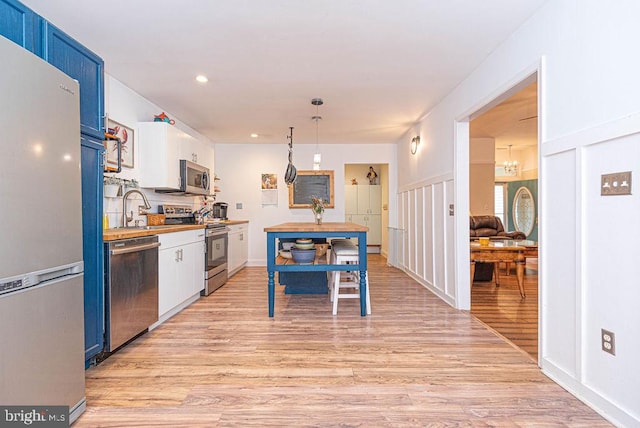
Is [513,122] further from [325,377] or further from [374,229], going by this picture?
[325,377]

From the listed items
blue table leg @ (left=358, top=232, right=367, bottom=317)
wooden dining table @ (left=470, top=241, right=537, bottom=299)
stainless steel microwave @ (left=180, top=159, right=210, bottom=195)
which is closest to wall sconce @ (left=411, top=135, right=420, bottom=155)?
wooden dining table @ (left=470, top=241, right=537, bottom=299)

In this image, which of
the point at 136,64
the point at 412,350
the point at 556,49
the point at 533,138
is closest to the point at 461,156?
the point at 556,49

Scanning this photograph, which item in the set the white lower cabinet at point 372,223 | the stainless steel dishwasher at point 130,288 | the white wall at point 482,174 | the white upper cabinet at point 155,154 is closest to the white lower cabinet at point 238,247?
the white upper cabinet at point 155,154

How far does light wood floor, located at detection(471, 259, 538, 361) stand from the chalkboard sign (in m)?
3.09

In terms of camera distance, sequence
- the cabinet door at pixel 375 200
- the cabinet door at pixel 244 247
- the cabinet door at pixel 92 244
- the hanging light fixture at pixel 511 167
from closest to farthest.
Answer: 1. the cabinet door at pixel 92 244
2. the cabinet door at pixel 244 247
3. the hanging light fixture at pixel 511 167
4. the cabinet door at pixel 375 200

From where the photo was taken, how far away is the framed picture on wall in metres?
3.24

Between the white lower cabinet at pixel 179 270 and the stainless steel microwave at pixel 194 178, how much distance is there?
67cm

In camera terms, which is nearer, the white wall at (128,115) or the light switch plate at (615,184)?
the light switch plate at (615,184)

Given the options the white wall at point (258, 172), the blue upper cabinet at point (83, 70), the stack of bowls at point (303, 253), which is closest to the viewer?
the blue upper cabinet at point (83, 70)

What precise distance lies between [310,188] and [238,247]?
1826mm

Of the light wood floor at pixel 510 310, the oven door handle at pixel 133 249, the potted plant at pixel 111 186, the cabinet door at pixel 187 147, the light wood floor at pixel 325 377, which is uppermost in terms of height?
the cabinet door at pixel 187 147

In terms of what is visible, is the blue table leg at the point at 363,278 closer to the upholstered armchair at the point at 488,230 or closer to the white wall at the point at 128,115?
the white wall at the point at 128,115

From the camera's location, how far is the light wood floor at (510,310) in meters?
2.83

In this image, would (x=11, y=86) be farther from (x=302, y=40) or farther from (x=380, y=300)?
(x=380, y=300)
